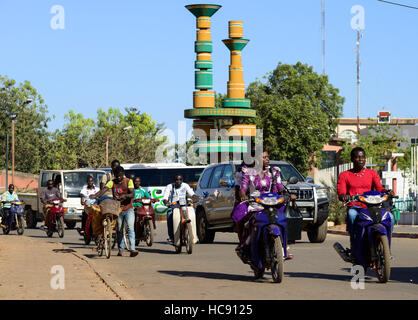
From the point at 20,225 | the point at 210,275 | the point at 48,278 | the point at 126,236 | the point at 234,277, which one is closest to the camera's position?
the point at 48,278

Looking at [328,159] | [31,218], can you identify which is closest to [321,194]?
[31,218]

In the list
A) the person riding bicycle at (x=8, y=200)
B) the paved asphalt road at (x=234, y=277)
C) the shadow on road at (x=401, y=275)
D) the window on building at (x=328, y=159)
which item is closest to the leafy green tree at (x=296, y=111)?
the window on building at (x=328, y=159)

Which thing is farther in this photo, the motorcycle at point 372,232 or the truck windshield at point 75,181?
the truck windshield at point 75,181

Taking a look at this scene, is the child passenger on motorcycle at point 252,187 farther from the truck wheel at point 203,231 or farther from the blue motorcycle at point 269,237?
the truck wheel at point 203,231

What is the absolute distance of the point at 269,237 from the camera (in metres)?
12.1

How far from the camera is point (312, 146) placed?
84062mm

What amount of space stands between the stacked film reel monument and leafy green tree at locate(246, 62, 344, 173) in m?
9.69

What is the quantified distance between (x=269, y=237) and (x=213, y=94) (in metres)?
59.3

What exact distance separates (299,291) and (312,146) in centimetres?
7342

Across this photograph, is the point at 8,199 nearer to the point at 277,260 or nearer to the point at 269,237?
the point at 269,237

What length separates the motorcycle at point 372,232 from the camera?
12078 mm

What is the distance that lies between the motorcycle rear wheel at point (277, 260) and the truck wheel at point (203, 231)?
1116 cm

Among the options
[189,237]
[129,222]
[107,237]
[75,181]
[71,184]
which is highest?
[75,181]

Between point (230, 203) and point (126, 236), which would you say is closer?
point (126, 236)
